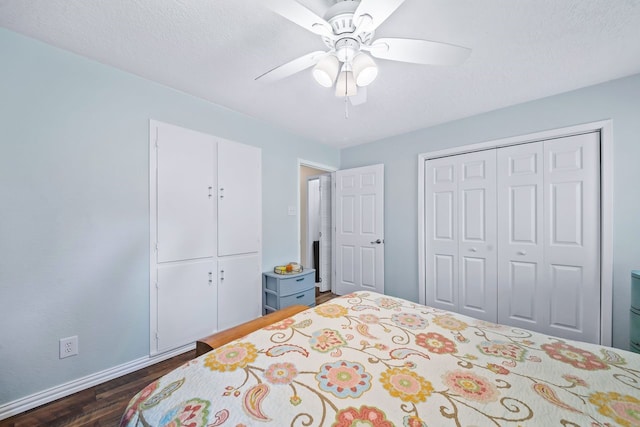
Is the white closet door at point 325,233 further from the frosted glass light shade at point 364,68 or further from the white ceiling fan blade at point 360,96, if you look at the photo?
the frosted glass light shade at point 364,68

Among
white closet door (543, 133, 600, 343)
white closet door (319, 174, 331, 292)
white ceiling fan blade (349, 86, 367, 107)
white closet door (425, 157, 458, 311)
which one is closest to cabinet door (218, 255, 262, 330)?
white closet door (319, 174, 331, 292)

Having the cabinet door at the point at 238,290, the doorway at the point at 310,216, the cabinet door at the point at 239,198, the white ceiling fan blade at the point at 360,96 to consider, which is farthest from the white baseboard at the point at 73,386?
the doorway at the point at 310,216

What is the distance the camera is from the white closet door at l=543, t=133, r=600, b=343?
7.27ft

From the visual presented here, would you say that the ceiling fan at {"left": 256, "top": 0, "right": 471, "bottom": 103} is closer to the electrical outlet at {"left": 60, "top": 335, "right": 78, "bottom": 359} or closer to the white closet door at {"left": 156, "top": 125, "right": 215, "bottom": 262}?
the white closet door at {"left": 156, "top": 125, "right": 215, "bottom": 262}

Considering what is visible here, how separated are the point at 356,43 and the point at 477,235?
2.47 m

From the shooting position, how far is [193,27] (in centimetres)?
151

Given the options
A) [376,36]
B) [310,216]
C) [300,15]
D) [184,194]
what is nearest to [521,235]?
[376,36]

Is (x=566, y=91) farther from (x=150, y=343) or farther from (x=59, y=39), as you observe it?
(x=150, y=343)

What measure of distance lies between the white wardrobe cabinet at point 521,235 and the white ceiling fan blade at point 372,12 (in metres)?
2.30

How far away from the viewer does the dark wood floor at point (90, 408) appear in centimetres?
150

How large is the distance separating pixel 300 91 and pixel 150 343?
254cm

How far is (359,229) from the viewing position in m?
3.73

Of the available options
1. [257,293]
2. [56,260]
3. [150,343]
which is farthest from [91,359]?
[257,293]

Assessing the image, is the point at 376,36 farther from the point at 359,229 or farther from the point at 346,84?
the point at 359,229
